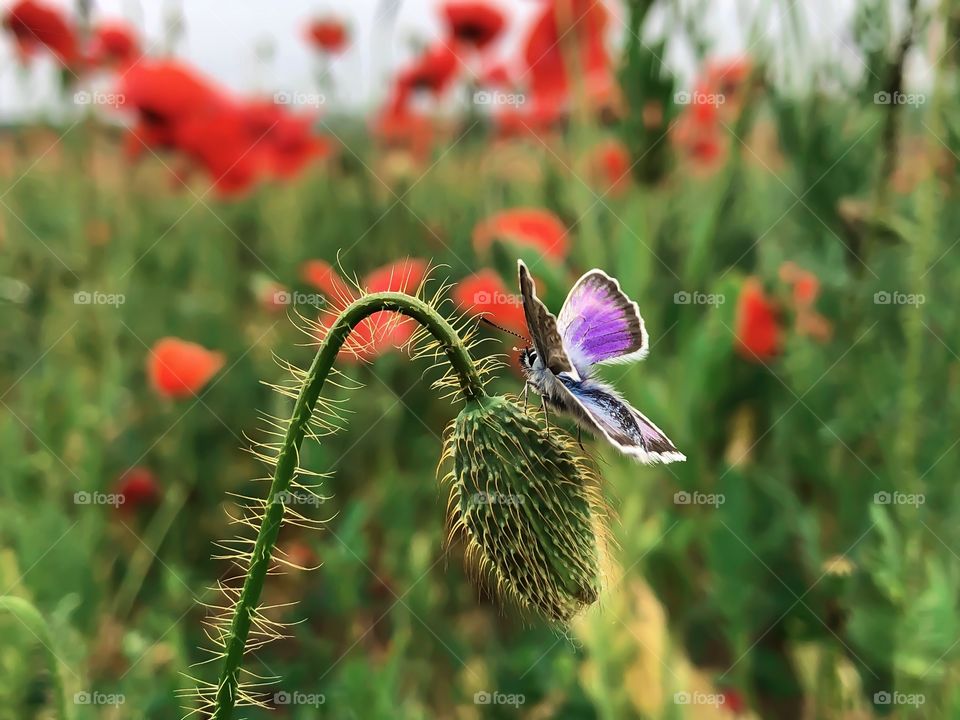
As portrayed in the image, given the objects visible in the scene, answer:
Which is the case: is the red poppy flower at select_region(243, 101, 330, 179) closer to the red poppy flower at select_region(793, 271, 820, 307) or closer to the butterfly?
the red poppy flower at select_region(793, 271, 820, 307)

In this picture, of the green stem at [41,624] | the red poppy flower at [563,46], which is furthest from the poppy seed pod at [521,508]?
the red poppy flower at [563,46]

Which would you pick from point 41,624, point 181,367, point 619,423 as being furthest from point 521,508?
point 181,367

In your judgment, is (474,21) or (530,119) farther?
(530,119)

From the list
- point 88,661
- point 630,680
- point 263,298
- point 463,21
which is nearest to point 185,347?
point 263,298

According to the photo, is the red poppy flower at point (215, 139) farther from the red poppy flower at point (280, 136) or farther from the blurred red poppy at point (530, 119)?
the blurred red poppy at point (530, 119)

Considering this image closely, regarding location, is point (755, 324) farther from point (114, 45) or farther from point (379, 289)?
point (114, 45)

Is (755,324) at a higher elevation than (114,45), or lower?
lower

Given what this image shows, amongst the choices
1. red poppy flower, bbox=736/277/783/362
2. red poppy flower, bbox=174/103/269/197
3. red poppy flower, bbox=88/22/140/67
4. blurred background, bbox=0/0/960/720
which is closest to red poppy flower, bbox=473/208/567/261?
blurred background, bbox=0/0/960/720
